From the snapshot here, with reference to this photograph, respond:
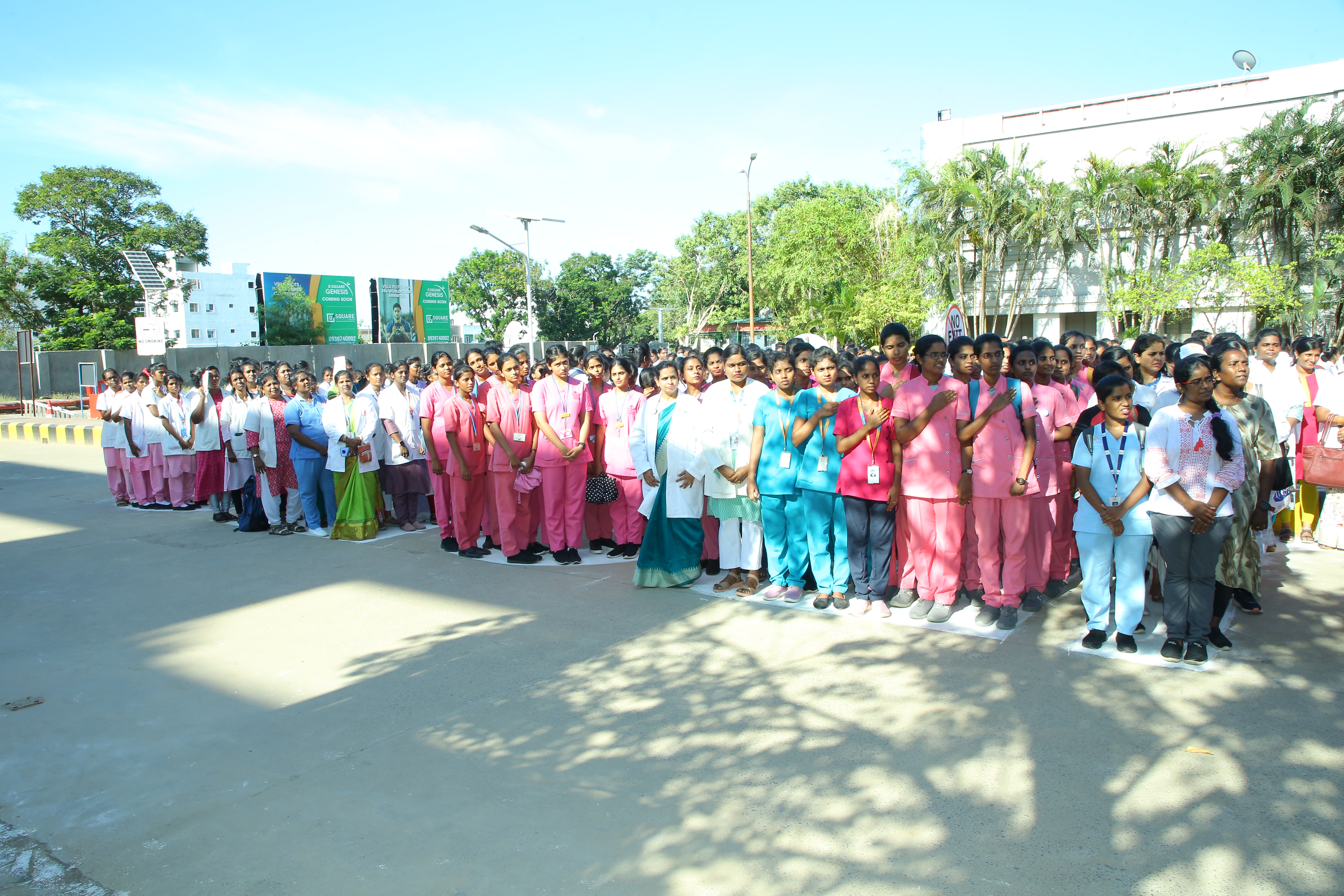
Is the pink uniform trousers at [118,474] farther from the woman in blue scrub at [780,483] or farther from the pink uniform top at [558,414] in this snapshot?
the woman in blue scrub at [780,483]

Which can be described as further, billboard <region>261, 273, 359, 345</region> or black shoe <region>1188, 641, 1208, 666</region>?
billboard <region>261, 273, 359, 345</region>

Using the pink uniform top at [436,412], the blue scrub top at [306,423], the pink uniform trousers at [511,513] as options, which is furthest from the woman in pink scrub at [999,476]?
the blue scrub top at [306,423]

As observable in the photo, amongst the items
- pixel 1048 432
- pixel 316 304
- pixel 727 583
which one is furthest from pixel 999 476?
pixel 316 304

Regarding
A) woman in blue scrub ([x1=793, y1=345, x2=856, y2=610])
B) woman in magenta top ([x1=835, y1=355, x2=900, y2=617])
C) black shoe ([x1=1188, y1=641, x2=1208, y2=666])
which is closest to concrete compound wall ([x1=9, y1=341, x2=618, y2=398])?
woman in blue scrub ([x1=793, y1=345, x2=856, y2=610])

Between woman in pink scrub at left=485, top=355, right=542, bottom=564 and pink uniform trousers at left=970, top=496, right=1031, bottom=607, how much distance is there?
12.1 feet

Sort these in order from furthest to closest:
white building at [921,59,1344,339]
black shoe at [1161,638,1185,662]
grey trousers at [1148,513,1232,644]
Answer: white building at [921,59,1344,339]
black shoe at [1161,638,1185,662]
grey trousers at [1148,513,1232,644]

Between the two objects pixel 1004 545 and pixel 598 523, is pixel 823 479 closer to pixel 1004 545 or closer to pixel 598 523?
pixel 1004 545

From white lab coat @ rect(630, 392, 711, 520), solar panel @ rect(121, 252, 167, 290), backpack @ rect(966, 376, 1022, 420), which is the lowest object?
white lab coat @ rect(630, 392, 711, 520)

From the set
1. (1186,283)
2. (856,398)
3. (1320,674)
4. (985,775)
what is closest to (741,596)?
(856,398)

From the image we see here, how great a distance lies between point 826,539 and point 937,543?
756 mm

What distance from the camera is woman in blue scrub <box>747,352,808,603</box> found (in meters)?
5.95

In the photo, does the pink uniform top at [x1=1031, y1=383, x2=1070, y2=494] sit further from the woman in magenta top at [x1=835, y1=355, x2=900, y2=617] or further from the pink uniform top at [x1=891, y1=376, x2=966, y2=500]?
the woman in magenta top at [x1=835, y1=355, x2=900, y2=617]

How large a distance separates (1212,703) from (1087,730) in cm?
75

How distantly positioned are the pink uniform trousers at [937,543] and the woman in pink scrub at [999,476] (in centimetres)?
15
